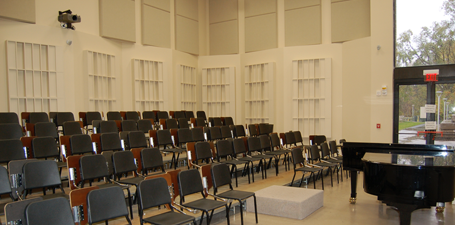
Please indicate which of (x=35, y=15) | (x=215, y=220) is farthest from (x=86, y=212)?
(x=35, y=15)

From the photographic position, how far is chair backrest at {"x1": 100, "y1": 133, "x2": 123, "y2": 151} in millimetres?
5555

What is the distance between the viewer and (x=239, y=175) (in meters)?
6.96

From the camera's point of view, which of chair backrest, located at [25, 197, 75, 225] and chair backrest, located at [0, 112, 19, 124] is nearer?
chair backrest, located at [25, 197, 75, 225]

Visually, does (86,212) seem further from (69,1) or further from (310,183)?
(69,1)

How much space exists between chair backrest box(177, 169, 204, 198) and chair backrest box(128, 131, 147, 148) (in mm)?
2132

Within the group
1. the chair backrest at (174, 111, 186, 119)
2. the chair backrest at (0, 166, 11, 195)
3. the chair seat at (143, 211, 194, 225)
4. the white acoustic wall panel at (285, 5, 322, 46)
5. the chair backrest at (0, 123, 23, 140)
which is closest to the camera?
the chair seat at (143, 211, 194, 225)

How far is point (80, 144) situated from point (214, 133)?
10.2ft

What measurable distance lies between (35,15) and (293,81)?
7268 millimetres

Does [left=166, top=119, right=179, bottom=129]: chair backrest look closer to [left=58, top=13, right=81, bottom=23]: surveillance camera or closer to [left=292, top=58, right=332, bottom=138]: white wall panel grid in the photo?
[left=58, top=13, right=81, bottom=23]: surveillance camera

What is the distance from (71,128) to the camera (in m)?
6.19

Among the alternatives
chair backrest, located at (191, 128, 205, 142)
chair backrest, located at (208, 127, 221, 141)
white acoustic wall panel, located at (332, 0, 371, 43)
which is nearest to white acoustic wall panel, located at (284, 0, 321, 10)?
white acoustic wall panel, located at (332, 0, 371, 43)

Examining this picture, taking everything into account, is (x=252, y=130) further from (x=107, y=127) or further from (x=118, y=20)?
(x=118, y=20)

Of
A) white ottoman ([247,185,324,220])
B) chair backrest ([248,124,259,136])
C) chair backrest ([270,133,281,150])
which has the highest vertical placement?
chair backrest ([248,124,259,136])

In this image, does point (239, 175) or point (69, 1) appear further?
point (69, 1)
